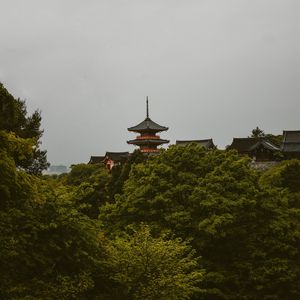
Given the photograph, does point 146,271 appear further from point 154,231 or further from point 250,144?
point 250,144

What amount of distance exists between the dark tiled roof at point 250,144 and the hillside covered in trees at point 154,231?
23234 mm

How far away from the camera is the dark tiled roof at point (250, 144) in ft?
168

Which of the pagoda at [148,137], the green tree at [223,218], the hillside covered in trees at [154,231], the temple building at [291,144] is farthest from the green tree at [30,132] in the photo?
the temple building at [291,144]

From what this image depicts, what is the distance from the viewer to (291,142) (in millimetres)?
51438

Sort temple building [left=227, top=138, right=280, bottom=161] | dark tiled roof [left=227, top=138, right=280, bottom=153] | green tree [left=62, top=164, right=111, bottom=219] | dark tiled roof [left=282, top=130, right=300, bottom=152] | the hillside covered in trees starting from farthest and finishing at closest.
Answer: dark tiled roof [left=227, top=138, right=280, bottom=153], temple building [left=227, top=138, right=280, bottom=161], dark tiled roof [left=282, top=130, right=300, bottom=152], green tree [left=62, top=164, right=111, bottom=219], the hillside covered in trees

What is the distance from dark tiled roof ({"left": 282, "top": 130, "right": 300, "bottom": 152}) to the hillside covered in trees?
23.7m

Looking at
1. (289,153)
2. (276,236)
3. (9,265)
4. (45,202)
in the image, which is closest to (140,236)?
(45,202)

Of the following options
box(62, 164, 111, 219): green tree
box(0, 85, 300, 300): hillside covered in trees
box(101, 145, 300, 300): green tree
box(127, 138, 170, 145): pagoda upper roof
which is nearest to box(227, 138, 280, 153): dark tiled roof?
box(127, 138, 170, 145): pagoda upper roof

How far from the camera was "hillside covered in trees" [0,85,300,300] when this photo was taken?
10.6m

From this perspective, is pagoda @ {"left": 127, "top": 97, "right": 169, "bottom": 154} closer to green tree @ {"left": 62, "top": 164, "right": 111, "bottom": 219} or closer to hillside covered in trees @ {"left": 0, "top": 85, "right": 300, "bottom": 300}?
green tree @ {"left": 62, "top": 164, "right": 111, "bottom": 219}

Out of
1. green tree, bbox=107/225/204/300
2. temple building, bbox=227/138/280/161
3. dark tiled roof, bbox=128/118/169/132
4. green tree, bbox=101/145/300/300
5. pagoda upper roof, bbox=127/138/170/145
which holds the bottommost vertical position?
green tree, bbox=107/225/204/300

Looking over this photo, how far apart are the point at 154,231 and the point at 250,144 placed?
38128 mm

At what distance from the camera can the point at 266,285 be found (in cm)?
1772

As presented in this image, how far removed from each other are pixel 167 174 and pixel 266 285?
18.7ft
